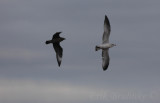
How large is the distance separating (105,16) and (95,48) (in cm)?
493

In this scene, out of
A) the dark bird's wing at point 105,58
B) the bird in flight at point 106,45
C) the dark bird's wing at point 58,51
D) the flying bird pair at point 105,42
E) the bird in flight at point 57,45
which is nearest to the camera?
the flying bird pair at point 105,42

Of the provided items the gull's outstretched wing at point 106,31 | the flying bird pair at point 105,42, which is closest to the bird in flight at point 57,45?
the flying bird pair at point 105,42

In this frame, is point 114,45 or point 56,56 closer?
point 114,45

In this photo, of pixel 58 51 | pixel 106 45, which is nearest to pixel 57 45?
pixel 58 51

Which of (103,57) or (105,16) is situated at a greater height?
(105,16)

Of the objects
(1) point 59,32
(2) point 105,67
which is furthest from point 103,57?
(1) point 59,32

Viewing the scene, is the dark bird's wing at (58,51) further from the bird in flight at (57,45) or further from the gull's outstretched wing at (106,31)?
the gull's outstretched wing at (106,31)

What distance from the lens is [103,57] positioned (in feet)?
218

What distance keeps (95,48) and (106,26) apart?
370cm

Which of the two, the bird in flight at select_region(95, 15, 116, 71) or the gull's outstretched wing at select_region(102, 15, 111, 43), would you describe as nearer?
the bird in flight at select_region(95, 15, 116, 71)

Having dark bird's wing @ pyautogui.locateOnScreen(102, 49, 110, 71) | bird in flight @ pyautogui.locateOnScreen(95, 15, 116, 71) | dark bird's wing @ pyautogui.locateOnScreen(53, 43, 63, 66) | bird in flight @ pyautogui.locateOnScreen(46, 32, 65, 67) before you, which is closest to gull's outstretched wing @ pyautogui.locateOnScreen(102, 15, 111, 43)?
bird in flight @ pyautogui.locateOnScreen(95, 15, 116, 71)

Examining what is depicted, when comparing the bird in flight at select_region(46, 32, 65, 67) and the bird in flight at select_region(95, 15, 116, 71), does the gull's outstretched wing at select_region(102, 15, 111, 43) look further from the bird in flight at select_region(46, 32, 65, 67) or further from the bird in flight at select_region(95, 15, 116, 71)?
the bird in flight at select_region(46, 32, 65, 67)

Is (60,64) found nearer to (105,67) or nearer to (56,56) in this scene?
(56,56)

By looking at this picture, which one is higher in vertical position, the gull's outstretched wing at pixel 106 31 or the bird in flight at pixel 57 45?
the gull's outstretched wing at pixel 106 31
